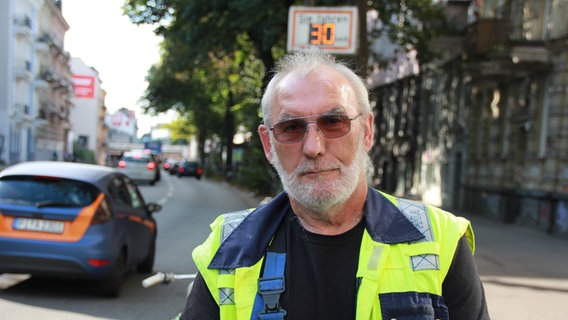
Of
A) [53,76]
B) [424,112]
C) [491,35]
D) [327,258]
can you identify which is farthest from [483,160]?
[53,76]

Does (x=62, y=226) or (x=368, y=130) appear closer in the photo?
(x=368, y=130)

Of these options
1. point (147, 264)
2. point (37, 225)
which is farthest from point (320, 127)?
point (147, 264)

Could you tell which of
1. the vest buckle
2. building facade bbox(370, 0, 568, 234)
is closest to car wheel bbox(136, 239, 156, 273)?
the vest buckle

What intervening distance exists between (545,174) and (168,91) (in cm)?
2381

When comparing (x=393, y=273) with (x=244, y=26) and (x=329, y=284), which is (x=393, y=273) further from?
(x=244, y=26)

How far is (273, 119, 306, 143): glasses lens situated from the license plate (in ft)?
18.5

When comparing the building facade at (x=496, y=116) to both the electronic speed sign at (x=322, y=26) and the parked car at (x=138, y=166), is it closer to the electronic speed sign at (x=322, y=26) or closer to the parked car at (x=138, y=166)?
the electronic speed sign at (x=322, y=26)

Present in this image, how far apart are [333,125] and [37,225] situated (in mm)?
5846

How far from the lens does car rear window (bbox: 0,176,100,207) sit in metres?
7.25

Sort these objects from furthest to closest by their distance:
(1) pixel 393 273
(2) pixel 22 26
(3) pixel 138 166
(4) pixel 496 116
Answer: (2) pixel 22 26
(3) pixel 138 166
(4) pixel 496 116
(1) pixel 393 273

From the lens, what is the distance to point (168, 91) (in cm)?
3719

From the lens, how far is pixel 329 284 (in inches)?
75.4

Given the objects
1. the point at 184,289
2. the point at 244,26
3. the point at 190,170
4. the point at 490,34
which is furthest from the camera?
the point at 190,170

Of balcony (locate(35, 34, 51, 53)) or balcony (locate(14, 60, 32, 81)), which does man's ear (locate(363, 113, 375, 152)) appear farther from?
balcony (locate(35, 34, 51, 53))
